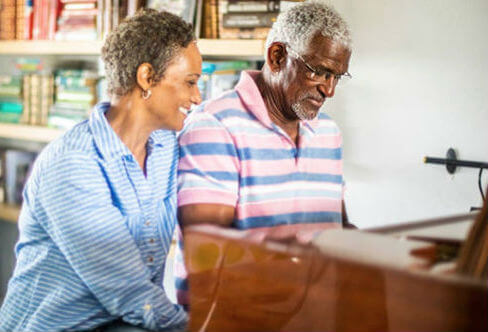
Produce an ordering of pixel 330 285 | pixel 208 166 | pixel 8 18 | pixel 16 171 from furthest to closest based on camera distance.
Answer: pixel 16 171
pixel 8 18
pixel 208 166
pixel 330 285

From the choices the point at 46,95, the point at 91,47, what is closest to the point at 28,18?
the point at 46,95

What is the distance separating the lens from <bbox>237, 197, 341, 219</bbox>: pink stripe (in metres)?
1.38

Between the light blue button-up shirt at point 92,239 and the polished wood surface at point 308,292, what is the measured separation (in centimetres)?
43

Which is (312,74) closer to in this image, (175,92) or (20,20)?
(175,92)

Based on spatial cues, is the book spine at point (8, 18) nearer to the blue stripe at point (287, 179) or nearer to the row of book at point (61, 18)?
the row of book at point (61, 18)

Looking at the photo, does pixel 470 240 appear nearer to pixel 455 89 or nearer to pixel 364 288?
pixel 364 288

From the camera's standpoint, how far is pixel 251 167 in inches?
54.9

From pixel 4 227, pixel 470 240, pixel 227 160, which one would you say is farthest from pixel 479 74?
pixel 4 227

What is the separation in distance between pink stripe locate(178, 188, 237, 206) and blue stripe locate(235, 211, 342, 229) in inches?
2.2

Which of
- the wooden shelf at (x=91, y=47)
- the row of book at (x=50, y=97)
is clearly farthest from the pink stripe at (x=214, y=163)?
the row of book at (x=50, y=97)

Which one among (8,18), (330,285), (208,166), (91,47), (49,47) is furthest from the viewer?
(8,18)

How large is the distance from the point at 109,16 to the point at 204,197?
5.41 ft

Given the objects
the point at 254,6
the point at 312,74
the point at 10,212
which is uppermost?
the point at 254,6

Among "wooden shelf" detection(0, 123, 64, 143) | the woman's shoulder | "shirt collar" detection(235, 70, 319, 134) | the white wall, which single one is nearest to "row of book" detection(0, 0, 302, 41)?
the white wall
